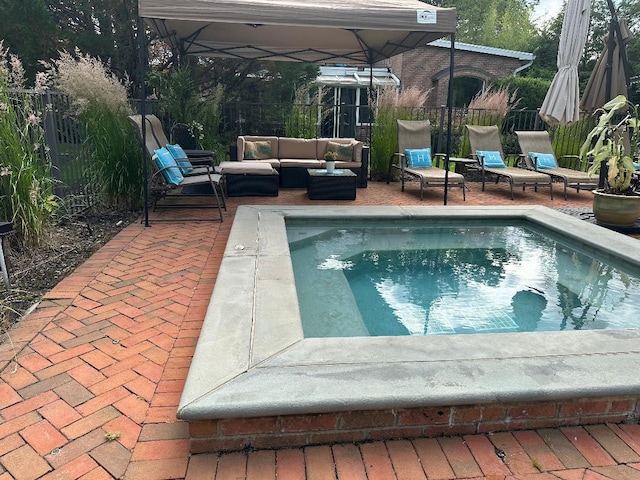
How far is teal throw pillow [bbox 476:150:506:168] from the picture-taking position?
7.55 m

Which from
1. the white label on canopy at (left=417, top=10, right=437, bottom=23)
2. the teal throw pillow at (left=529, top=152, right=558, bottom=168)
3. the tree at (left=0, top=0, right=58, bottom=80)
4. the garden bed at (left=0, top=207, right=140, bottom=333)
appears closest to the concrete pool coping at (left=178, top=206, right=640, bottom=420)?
the garden bed at (left=0, top=207, right=140, bottom=333)

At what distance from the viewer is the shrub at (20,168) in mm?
3328

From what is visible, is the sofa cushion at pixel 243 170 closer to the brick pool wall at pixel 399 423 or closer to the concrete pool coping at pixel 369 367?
the concrete pool coping at pixel 369 367

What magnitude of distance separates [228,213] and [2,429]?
3.83 meters

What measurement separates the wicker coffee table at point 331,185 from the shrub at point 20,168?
3172 millimetres

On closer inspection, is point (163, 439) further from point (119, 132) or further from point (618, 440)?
point (119, 132)

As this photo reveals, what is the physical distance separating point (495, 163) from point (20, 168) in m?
6.60

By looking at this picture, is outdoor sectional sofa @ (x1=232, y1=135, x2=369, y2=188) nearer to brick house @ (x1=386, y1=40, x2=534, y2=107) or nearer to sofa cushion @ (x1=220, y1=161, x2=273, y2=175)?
sofa cushion @ (x1=220, y1=161, x2=273, y2=175)

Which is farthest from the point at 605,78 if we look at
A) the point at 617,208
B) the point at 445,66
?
the point at 445,66

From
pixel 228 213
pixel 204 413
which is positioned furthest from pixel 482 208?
pixel 204 413

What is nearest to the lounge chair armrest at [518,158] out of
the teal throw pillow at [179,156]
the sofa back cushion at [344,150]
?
the sofa back cushion at [344,150]

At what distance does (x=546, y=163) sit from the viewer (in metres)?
7.55

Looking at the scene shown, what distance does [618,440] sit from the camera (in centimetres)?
177

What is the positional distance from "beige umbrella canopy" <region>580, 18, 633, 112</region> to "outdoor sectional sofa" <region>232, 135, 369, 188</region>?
3.31m
